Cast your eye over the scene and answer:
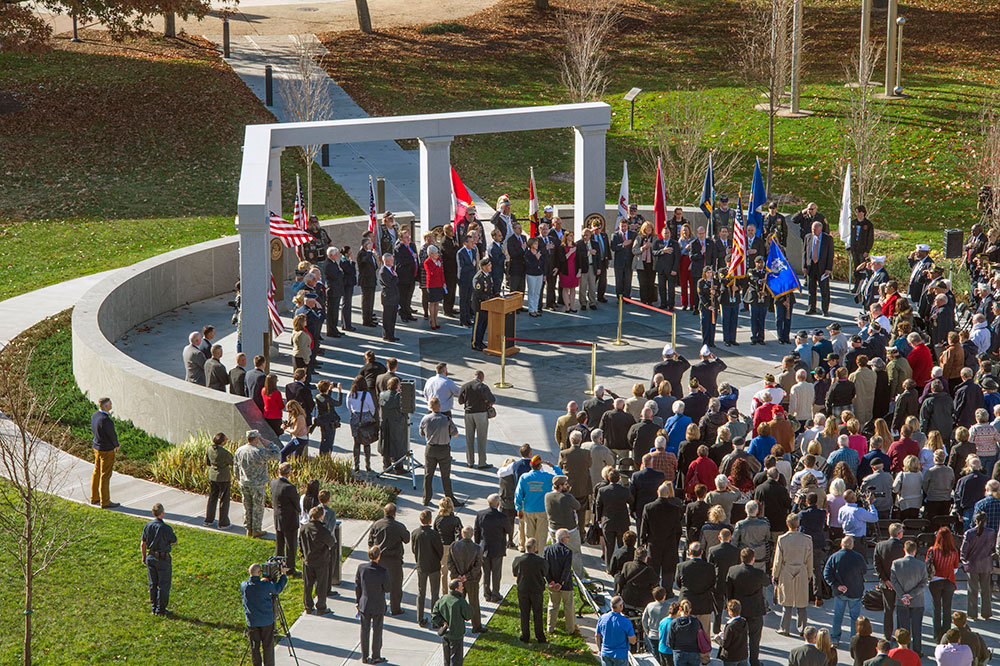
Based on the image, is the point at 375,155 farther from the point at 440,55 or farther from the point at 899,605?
the point at 899,605

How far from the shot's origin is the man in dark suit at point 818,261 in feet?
83.2

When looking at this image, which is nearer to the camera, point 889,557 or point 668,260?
point 889,557

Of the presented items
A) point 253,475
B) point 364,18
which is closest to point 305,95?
point 364,18

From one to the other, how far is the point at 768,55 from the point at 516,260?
17.0m

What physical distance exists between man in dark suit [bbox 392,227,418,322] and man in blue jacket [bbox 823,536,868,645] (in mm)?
12374

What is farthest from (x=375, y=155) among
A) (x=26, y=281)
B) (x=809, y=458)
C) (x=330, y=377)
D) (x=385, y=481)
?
(x=809, y=458)

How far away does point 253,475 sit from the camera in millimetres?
16062

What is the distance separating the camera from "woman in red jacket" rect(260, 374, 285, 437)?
18.5m

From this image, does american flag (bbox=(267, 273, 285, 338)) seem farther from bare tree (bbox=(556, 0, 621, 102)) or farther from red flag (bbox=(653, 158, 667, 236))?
bare tree (bbox=(556, 0, 621, 102))

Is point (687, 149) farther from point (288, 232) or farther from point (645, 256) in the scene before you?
point (288, 232)

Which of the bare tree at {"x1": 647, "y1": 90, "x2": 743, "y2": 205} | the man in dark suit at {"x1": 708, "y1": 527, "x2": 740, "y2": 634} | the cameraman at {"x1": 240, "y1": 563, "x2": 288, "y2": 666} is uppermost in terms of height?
the bare tree at {"x1": 647, "y1": 90, "x2": 743, "y2": 205}

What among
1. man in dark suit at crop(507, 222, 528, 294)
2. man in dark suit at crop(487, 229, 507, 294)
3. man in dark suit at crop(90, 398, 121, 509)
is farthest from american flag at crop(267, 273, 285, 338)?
man in dark suit at crop(90, 398, 121, 509)

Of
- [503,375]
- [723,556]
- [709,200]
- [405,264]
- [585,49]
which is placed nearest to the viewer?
[723,556]

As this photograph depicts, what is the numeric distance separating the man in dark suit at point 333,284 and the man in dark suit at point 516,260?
328 centimetres
